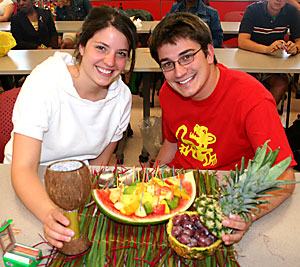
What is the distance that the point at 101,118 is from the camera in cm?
160

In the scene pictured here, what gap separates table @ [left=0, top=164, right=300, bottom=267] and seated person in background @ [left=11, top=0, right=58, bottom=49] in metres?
3.45

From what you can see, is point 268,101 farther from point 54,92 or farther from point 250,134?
point 54,92

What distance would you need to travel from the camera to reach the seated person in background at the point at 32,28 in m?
4.15

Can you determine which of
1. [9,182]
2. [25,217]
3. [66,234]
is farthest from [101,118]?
[66,234]

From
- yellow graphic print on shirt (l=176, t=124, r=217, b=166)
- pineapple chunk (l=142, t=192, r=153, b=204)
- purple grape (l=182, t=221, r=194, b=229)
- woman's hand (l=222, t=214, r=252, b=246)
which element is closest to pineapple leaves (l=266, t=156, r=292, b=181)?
woman's hand (l=222, t=214, r=252, b=246)

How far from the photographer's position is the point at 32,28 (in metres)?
4.20

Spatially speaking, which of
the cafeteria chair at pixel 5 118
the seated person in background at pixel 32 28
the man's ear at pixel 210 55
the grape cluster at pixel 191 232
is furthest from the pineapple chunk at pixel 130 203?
the seated person in background at pixel 32 28

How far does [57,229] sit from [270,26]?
3342mm

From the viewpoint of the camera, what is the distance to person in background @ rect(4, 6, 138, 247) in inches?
48.9

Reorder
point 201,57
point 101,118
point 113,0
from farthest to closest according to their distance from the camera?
1. point 113,0
2. point 101,118
3. point 201,57

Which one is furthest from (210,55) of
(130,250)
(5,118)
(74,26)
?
(74,26)

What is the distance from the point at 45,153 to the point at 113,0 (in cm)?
632

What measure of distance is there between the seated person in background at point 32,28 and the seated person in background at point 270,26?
2.45m

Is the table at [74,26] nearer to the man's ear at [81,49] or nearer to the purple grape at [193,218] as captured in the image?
the man's ear at [81,49]
